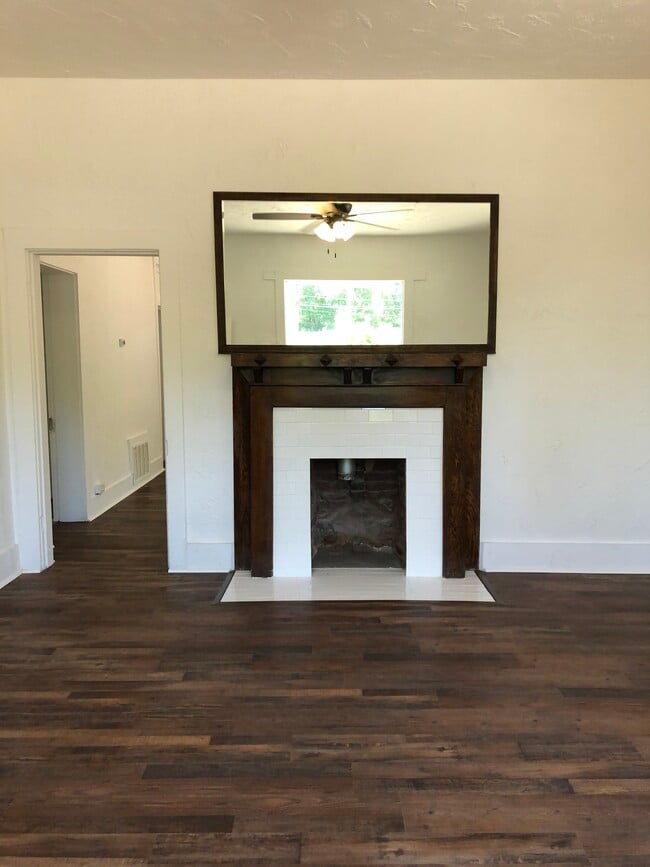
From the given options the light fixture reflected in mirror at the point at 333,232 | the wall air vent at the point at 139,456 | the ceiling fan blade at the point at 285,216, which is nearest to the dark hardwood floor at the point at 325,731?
the light fixture reflected in mirror at the point at 333,232

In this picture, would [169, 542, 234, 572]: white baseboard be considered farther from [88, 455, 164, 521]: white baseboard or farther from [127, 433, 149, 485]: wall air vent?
[127, 433, 149, 485]: wall air vent

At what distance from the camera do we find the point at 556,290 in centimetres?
349

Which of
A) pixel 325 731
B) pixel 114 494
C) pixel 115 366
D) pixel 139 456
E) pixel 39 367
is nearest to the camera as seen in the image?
pixel 325 731

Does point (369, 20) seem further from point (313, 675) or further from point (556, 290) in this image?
point (313, 675)

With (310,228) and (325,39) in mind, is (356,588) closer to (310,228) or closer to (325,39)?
(310,228)

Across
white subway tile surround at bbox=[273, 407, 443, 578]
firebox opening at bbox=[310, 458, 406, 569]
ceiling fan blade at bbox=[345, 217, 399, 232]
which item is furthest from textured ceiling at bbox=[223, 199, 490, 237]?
firebox opening at bbox=[310, 458, 406, 569]

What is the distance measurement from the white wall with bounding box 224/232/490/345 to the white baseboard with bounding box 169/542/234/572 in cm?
139

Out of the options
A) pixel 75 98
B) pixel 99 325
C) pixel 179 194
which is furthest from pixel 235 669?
pixel 99 325

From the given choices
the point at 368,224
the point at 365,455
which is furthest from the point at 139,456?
the point at 368,224

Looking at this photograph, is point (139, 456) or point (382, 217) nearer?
point (382, 217)

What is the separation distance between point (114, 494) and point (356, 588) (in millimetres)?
3108

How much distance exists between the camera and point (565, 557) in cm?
365

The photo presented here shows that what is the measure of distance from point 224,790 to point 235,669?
727mm

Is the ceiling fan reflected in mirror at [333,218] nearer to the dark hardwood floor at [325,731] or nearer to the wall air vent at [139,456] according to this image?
the dark hardwood floor at [325,731]
